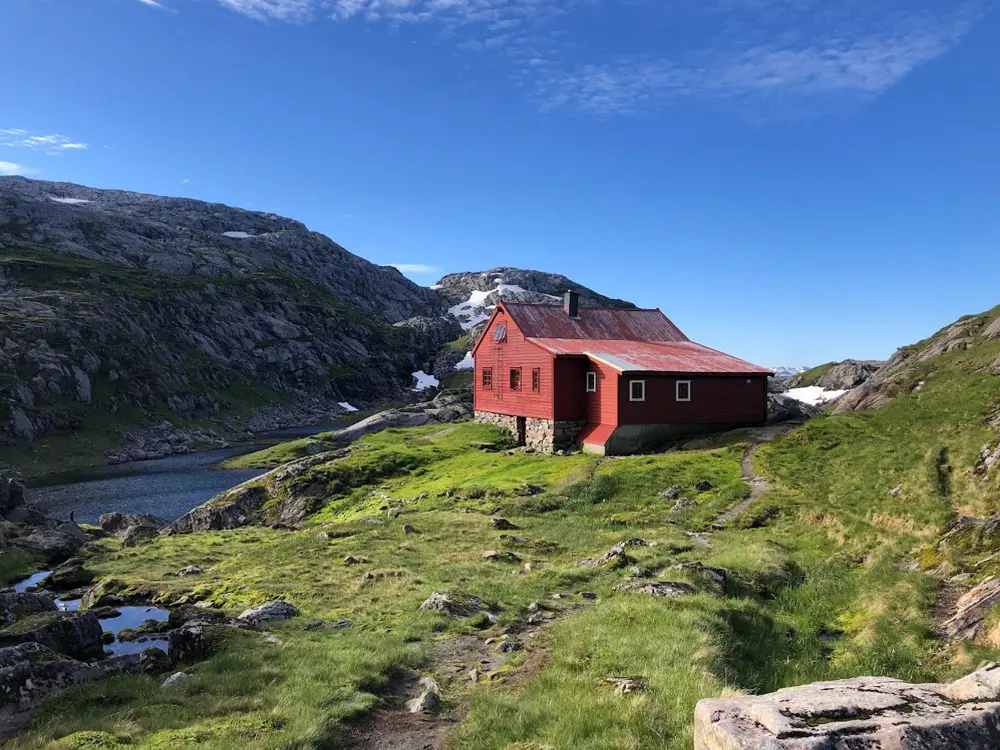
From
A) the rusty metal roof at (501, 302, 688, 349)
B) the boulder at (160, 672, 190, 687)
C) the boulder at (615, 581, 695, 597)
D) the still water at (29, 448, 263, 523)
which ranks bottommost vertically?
the still water at (29, 448, 263, 523)

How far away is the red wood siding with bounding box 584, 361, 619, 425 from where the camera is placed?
50.0 meters

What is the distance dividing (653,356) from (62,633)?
1836 inches

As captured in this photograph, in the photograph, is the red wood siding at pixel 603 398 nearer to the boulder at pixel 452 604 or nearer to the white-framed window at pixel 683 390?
the white-framed window at pixel 683 390

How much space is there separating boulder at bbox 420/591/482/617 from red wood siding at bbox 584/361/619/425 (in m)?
32.6

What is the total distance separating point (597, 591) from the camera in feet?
62.1

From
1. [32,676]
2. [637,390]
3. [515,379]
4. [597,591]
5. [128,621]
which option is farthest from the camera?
[515,379]

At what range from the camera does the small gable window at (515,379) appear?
197 feet

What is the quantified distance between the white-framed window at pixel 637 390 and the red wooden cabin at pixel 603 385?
0.26 feet

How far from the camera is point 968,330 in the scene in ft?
161

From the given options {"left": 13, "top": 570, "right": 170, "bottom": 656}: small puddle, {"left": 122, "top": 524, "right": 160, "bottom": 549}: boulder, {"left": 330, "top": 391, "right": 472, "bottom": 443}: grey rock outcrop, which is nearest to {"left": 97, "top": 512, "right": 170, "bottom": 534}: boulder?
{"left": 122, "top": 524, "right": 160, "bottom": 549}: boulder

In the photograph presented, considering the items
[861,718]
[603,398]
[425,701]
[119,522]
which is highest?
[603,398]

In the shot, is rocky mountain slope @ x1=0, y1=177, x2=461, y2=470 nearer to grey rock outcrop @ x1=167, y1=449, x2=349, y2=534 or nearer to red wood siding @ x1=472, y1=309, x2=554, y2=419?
grey rock outcrop @ x1=167, y1=449, x2=349, y2=534

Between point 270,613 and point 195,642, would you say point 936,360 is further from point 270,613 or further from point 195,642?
point 195,642

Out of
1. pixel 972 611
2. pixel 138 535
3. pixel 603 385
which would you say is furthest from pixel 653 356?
pixel 972 611
